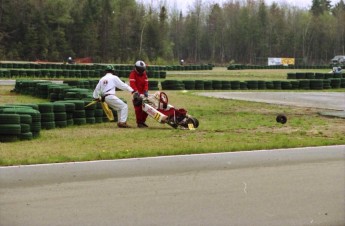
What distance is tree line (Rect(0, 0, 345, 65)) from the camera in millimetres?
86062

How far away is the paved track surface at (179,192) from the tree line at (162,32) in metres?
78.7

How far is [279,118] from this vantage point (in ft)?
43.3

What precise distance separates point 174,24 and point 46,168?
125609 mm

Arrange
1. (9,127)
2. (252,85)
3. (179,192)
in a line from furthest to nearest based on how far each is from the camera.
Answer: (252,85)
(9,127)
(179,192)

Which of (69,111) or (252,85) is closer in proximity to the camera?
(69,111)

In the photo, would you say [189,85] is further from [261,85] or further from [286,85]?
[286,85]

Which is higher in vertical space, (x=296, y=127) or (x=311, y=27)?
(x=311, y=27)

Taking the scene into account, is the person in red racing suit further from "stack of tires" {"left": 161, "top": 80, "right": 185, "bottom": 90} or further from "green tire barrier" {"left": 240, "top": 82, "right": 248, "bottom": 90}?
"green tire barrier" {"left": 240, "top": 82, "right": 248, "bottom": 90}

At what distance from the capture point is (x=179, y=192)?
609cm

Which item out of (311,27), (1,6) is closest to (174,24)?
(311,27)

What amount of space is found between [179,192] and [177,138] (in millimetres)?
4271

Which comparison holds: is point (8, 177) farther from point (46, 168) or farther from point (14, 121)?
point (14, 121)

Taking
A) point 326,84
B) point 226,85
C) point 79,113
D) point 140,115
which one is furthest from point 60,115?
point 326,84

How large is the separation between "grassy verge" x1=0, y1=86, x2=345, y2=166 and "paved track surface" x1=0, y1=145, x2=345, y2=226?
79 centimetres
